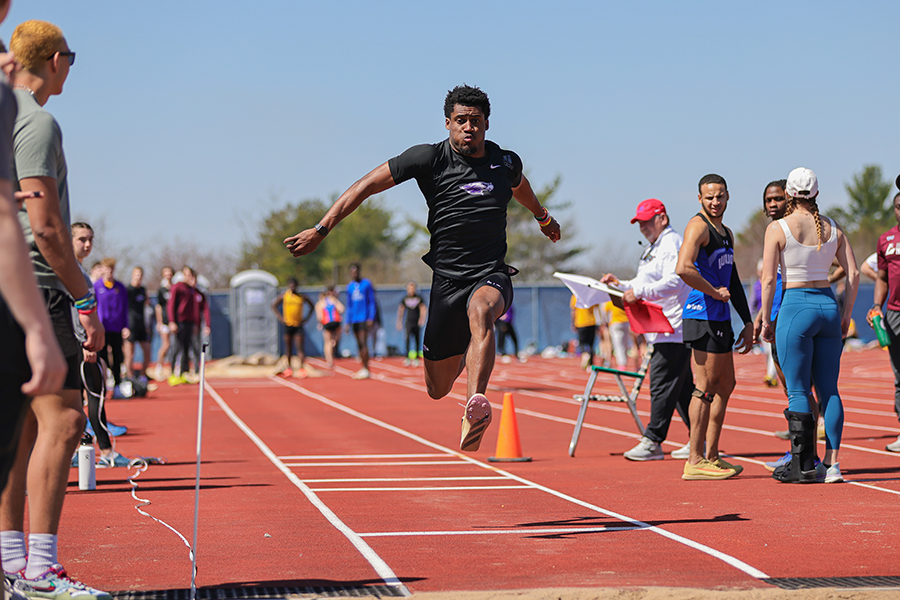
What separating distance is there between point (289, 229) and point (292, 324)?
56.1m

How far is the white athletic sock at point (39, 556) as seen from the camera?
391cm

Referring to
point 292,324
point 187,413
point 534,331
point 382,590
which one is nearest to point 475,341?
point 382,590

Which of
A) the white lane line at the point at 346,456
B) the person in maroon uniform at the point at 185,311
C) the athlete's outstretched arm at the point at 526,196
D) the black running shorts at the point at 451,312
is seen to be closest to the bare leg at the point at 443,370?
the black running shorts at the point at 451,312

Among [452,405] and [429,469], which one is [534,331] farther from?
[429,469]

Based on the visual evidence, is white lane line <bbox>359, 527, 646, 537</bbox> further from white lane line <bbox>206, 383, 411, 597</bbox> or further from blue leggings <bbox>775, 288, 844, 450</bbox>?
blue leggings <bbox>775, 288, 844, 450</bbox>

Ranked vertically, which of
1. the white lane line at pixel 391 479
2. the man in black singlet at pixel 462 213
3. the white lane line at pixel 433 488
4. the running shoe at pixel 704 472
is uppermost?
the man in black singlet at pixel 462 213

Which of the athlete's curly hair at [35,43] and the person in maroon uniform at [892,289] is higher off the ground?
the athlete's curly hair at [35,43]

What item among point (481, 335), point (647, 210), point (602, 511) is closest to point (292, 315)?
point (647, 210)

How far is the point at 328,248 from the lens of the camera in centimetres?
8069

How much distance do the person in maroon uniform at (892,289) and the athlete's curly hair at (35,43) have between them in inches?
288

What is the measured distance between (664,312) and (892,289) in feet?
7.17

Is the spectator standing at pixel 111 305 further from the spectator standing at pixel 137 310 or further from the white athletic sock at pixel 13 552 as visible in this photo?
the white athletic sock at pixel 13 552

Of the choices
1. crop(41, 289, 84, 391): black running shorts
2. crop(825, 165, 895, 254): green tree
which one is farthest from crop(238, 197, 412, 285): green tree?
crop(41, 289, 84, 391): black running shorts

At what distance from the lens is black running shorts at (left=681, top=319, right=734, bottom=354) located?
7.66 meters
